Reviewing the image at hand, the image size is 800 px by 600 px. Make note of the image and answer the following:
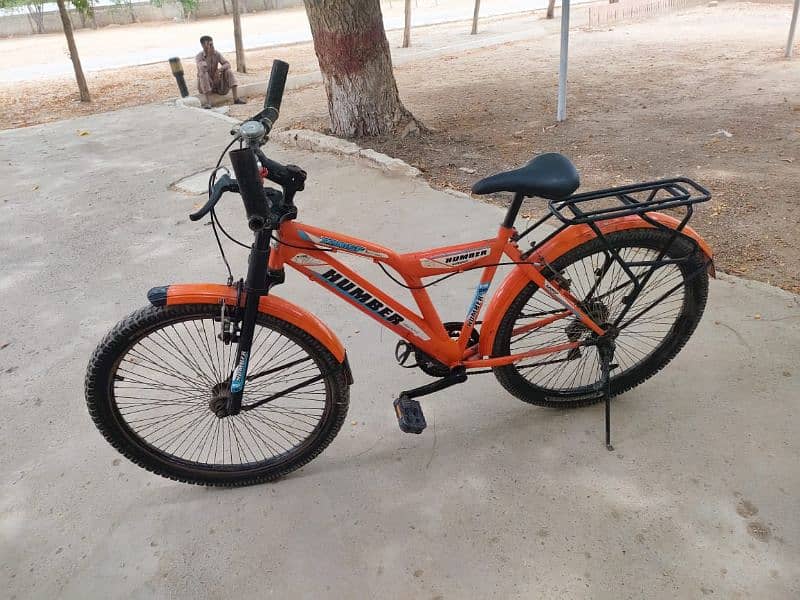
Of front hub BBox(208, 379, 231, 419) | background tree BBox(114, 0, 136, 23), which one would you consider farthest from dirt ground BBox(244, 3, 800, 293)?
background tree BBox(114, 0, 136, 23)

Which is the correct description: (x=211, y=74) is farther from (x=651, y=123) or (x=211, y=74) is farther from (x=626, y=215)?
(x=626, y=215)

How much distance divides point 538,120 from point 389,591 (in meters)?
5.66

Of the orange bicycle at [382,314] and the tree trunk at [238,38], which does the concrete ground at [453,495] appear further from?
the tree trunk at [238,38]

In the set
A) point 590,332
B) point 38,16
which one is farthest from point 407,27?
point 38,16

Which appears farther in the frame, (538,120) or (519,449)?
(538,120)

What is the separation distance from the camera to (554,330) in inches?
89.0

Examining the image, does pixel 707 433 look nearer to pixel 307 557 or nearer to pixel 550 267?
pixel 550 267

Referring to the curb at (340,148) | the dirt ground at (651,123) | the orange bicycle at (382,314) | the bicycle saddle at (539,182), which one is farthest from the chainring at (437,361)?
the curb at (340,148)

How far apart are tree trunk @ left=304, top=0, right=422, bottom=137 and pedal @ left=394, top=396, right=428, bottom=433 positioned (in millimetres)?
4102

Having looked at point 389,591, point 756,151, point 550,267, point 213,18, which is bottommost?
point 389,591

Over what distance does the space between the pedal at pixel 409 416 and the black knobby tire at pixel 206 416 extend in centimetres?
22

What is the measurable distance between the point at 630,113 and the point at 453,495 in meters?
A: 5.62

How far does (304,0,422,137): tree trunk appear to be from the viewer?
→ 5191mm

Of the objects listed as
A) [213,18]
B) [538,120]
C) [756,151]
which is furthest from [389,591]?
[213,18]
